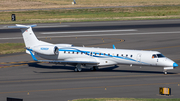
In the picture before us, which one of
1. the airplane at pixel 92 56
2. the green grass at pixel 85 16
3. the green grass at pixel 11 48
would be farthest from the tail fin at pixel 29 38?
the green grass at pixel 85 16

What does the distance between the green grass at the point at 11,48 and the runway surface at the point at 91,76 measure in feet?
9.90

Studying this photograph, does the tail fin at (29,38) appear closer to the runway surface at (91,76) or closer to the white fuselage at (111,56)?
the white fuselage at (111,56)

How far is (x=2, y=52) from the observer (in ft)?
184

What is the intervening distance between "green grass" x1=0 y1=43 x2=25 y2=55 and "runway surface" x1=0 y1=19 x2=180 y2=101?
119 inches

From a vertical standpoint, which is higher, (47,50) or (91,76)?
(47,50)

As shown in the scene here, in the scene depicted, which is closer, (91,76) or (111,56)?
(91,76)

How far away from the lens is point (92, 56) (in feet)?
136

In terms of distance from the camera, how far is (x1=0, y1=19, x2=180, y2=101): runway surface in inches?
1203

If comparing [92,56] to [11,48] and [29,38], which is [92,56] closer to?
[29,38]

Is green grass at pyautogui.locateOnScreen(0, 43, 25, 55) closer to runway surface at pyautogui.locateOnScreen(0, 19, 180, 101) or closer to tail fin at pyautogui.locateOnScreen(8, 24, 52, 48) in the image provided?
runway surface at pyautogui.locateOnScreen(0, 19, 180, 101)

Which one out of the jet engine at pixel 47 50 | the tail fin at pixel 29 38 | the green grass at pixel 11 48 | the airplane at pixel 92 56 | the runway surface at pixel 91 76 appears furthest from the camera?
the green grass at pixel 11 48

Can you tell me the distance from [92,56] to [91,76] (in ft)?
11.4

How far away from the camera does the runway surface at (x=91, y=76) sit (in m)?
30.6

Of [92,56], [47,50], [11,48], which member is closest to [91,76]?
[92,56]
